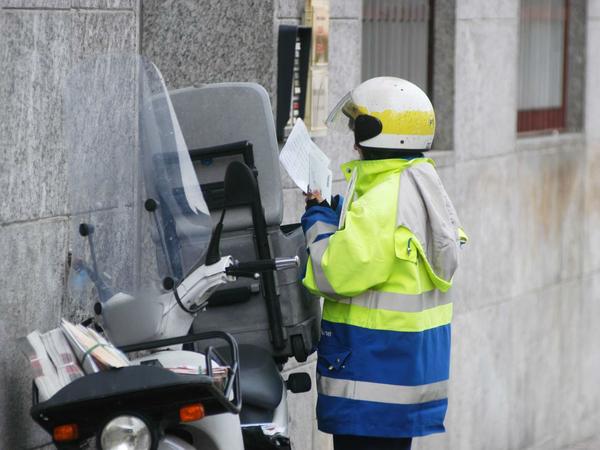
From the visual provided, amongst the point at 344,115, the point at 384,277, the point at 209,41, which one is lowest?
the point at 384,277

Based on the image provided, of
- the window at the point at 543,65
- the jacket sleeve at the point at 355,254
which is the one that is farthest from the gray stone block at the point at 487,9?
the jacket sleeve at the point at 355,254

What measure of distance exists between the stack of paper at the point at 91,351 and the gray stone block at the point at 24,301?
73cm

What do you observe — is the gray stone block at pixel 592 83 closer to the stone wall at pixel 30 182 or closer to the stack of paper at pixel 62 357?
the stone wall at pixel 30 182

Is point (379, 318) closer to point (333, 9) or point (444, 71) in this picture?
point (333, 9)

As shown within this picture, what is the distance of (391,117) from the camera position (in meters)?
4.93

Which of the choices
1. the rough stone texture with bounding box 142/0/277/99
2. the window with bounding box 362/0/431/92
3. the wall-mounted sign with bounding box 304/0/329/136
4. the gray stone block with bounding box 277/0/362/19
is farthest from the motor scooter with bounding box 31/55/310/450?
the window with bounding box 362/0/431/92

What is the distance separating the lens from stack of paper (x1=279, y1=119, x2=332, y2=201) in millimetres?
4875

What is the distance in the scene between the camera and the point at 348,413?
4930 mm

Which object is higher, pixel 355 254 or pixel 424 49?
pixel 424 49

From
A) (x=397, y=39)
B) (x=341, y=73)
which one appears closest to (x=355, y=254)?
(x=341, y=73)

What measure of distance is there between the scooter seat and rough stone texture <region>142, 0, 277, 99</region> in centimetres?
161

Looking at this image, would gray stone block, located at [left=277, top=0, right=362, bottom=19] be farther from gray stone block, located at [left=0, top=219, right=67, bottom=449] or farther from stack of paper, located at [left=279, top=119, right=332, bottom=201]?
gray stone block, located at [left=0, top=219, right=67, bottom=449]

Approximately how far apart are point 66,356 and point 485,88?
16.8 ft

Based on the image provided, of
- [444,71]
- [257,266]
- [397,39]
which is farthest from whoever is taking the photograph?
[444,71]
